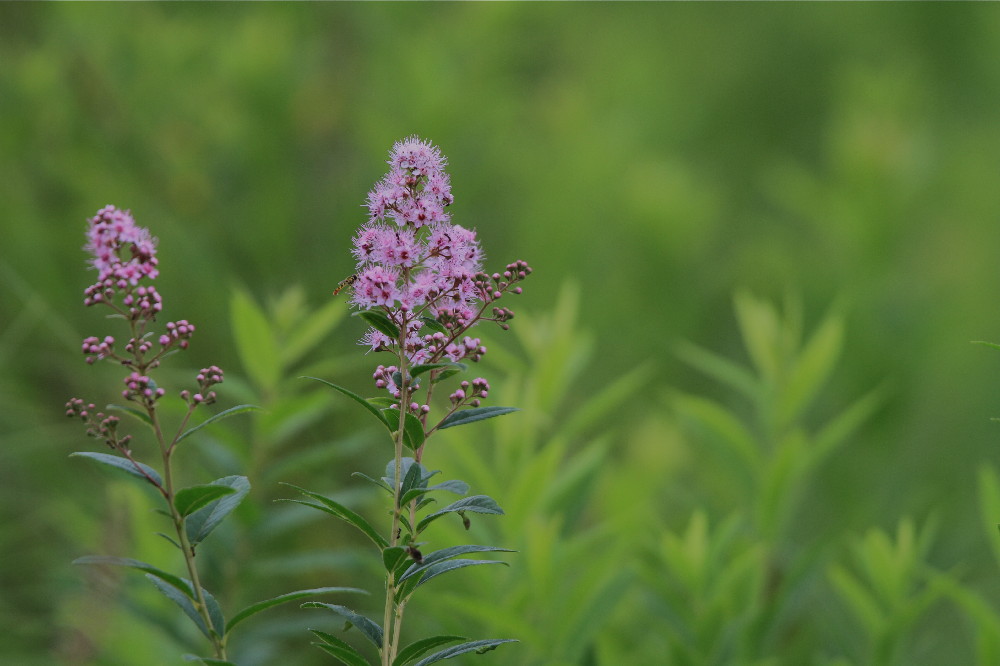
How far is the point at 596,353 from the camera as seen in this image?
9.26ft

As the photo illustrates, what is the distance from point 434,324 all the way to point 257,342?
66cm

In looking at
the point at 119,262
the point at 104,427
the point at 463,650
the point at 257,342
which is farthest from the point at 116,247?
the point at 257,342

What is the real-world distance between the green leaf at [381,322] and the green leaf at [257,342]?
632 mm

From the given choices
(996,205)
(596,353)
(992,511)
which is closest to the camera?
(992,511)

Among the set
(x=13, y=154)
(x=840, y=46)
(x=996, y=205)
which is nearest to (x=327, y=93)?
(x=13, y=154)

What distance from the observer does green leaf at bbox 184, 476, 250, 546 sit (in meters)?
0.73

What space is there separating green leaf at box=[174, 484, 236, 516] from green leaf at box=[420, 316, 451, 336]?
0.16 metres

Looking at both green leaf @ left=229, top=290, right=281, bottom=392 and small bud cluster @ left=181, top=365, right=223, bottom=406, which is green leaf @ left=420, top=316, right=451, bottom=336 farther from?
green leaf @ left=229, top=290, right=281, bottom=392

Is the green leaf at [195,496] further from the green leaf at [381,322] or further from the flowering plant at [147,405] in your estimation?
the green leaf at [381,322]

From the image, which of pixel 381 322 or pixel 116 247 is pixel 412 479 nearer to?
pixel 381 322

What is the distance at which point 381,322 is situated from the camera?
686 mm

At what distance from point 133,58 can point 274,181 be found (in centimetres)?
44

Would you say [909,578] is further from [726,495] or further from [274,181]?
[274,181]

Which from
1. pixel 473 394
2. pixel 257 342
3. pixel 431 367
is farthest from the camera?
pixel 257 342
